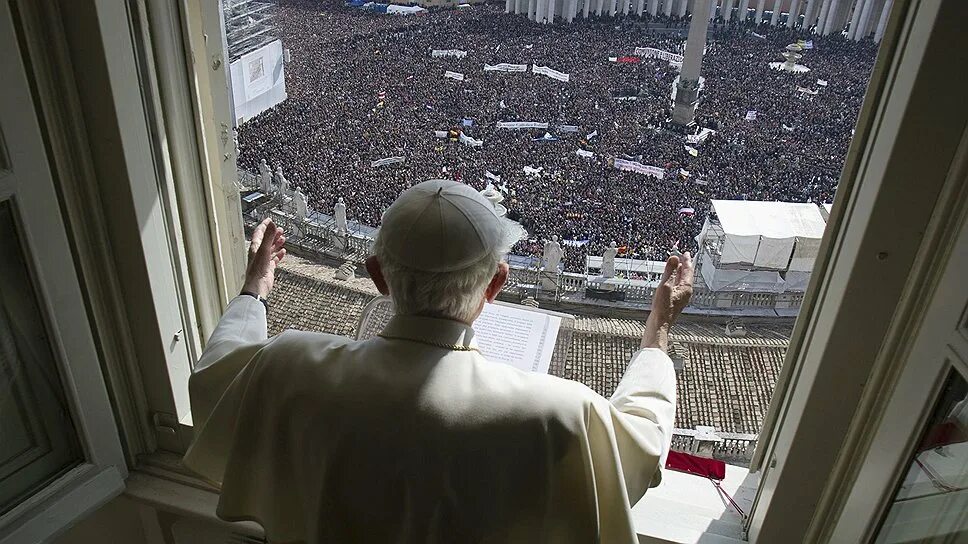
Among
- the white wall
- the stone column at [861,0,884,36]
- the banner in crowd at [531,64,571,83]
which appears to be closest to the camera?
Answer: the white wall

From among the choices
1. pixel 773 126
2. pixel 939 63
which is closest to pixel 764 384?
pixel 939 63

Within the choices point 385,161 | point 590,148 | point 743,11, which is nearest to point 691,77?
point 590,148

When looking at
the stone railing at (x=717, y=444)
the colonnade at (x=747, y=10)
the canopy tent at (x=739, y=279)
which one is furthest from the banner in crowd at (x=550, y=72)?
the stone railing at (x=717, y=444)

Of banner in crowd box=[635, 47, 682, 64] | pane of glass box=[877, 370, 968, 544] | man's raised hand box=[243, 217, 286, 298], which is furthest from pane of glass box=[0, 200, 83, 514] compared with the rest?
banner in crowd box=[635, 47, 682, 64]

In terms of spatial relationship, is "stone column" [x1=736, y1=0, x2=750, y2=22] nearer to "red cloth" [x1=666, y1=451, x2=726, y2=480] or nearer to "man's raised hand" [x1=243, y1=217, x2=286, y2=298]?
"red cloth" [x1=666, y1=451, x2=726, y2=480]

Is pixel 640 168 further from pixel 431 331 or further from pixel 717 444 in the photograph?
pixel 431 331
